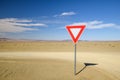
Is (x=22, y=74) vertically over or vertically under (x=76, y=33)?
under

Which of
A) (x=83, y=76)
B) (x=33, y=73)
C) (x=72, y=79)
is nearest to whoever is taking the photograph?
(x=72, y=79)

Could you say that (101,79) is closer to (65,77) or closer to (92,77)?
(92,77)

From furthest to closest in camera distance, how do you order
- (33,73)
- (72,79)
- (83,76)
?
(33,73) < (83,76) < (72,79)

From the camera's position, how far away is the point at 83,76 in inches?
282

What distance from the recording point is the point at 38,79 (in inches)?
267

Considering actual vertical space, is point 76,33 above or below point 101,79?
above

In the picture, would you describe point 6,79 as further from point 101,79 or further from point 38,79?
point 101,79

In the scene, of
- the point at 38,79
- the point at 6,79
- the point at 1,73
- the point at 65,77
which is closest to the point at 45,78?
the point at 38,79

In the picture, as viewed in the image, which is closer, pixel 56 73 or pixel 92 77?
pixel 92 77

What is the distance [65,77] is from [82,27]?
7.87 feet

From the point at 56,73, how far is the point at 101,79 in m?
2.24

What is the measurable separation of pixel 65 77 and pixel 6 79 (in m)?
2.62

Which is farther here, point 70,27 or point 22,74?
point 22,74

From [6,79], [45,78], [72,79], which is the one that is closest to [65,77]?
[72,79]
